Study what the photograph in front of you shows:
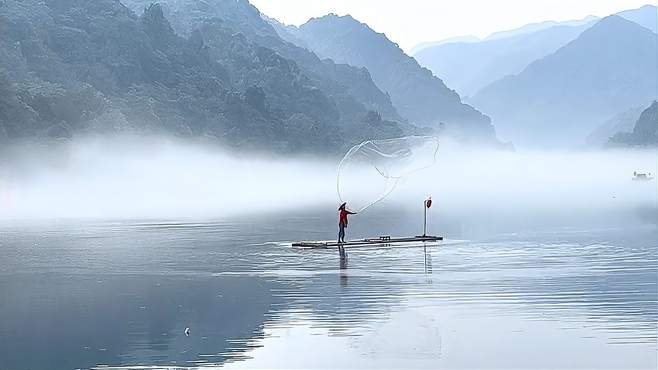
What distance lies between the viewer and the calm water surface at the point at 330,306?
31109 mm

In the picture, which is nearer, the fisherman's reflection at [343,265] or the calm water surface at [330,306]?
the calm water surface at [330,306]

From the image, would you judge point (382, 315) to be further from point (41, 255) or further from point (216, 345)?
point (41, 255)

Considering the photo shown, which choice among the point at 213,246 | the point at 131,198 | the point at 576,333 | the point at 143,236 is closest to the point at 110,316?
the point at 576,333

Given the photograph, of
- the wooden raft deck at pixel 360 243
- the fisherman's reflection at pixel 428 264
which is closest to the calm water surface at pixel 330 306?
the fisherman's reflection at pixel 428 264

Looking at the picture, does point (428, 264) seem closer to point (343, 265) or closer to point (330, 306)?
point (343, 265)

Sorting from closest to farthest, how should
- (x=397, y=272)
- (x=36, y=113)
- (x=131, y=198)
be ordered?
1. (x=397, y=272)
2. (x=131, y=198)
3. (x=36, y=113)

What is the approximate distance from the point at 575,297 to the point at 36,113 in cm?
16448

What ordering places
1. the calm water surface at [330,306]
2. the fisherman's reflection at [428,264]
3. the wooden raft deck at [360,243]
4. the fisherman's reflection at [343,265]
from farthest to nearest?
1. the wooden raft deck at [360,243]
2. the fisherman's reflection at [428,264]
3. the fisherman's reflection at [343,265]
4. the calm water surface at [330,306]

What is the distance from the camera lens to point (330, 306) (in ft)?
130

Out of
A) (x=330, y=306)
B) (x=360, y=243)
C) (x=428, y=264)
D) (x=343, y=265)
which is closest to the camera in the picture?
(x=330, y=306)

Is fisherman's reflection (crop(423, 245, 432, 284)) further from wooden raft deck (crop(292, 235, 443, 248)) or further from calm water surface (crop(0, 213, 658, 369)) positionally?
wooden raft deck (crop(292, 235, 443, 248))

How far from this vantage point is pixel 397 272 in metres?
50.4

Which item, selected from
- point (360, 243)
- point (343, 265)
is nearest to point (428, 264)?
point (343, 265)

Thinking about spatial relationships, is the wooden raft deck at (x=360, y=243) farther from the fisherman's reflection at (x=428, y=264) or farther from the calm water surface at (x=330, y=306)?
the fisherman's reflection at (x=428, y=264)
